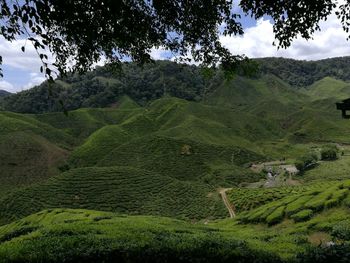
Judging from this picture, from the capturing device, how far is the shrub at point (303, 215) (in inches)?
1247

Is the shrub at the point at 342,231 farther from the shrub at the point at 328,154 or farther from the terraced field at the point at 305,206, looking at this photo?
the shrub at the point at 328,154

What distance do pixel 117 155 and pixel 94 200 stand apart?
1940 inches

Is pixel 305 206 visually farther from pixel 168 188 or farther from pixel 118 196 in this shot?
pixel 168 188

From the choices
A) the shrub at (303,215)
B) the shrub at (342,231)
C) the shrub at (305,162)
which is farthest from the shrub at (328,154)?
the shrub at (342,231)

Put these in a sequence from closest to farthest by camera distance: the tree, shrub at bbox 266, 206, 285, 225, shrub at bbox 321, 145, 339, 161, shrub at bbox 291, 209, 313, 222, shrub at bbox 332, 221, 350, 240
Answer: the tree
shrub at bbox 332, 221, 350, 240
shrub at bbox 291, 209, 313, 222
shrub at bbox 266, 206, 285, 225
shrub at bbox 321, 145, 339, 161

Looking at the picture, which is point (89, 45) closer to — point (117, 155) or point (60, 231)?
point (60, 231)

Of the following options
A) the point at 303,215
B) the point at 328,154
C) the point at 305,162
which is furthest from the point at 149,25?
the point at 328,154

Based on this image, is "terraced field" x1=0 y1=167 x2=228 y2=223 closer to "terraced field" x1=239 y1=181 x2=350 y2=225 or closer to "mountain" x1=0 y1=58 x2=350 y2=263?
"mountain" x1=0 y1=58 x2=350 y2=263

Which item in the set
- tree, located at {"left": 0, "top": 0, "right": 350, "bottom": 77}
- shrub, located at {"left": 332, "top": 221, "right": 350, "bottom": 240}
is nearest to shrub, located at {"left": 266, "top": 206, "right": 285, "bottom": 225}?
shrub, located at {"left": 332, "top": 221, "right": 350, "bottom": 240}

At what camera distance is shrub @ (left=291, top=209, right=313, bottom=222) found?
3167 cm

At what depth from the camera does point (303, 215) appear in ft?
104

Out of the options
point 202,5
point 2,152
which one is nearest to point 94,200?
point 2,152

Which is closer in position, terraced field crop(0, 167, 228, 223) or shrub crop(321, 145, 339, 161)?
terraced field crop(0, 167, 228, 223)

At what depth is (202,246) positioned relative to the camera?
15.0 meters
